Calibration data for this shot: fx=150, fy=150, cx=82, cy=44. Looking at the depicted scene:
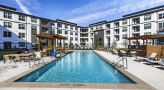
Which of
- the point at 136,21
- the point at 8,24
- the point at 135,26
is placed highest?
the point at 136,21

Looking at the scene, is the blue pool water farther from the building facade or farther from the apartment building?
the building facade

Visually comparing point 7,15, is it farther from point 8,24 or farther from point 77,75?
point 77,75

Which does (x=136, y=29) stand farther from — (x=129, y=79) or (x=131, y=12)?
(x=129, y=79)

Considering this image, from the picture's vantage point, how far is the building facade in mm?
40500

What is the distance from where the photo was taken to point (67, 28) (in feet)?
216

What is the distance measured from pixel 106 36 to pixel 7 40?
3818 centimetres

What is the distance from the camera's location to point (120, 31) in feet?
185

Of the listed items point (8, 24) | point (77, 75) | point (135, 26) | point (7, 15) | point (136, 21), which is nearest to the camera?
point (77, 75)

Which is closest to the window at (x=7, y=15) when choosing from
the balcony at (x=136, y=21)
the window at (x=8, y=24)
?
the window at (x=8, y=24)

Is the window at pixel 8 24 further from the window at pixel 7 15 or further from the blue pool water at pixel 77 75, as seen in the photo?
the blue pool water at pixel 77 75

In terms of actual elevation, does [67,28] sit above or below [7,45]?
above

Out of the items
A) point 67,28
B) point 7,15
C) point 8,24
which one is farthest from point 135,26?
point 7,15

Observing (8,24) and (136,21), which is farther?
(136,21)

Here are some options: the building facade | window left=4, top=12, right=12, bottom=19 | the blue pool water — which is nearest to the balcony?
the building facade
